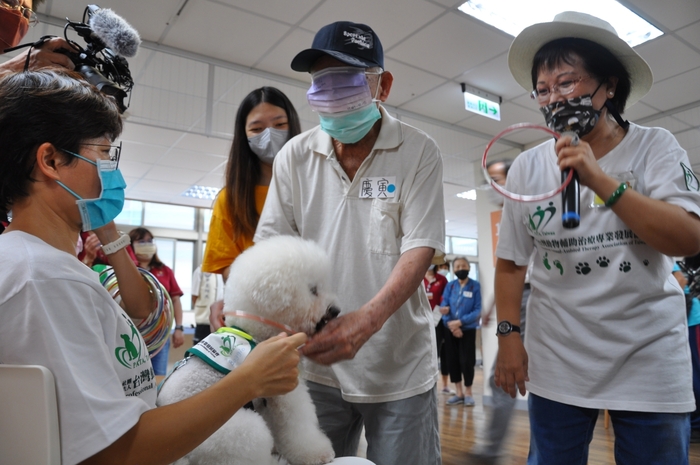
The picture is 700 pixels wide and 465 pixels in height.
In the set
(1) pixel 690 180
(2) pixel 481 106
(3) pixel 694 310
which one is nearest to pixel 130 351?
(1) pixel 690 180

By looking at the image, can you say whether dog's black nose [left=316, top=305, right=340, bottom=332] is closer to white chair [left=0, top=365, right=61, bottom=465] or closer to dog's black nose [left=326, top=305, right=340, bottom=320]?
dog's black nose [left=326, top=305, right=340, bottom=320]

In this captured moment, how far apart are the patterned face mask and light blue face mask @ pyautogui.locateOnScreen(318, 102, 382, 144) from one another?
0.49 metres

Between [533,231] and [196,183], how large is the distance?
757 centimetres

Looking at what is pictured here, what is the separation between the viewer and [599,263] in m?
1.23

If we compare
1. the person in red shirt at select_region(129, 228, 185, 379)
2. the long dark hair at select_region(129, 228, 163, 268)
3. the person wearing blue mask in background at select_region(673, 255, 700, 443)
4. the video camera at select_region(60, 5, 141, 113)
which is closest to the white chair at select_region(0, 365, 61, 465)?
the video camera at select_region(60, 5, 141, 113)

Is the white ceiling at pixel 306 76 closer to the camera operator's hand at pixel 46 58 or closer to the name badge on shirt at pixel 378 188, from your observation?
the camera operator's hand at pixel 46 58

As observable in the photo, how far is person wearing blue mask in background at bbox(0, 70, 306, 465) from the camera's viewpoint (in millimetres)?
665

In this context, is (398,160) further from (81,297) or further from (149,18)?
(149,18)

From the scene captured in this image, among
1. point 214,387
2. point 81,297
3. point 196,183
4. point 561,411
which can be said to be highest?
point 196,183

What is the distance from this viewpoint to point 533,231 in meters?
1.37

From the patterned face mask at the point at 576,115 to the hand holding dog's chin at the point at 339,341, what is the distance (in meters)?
0.74

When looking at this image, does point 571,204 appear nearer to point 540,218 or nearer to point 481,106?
point 540,218

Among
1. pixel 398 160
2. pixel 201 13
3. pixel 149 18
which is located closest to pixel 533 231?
pixel 398 160

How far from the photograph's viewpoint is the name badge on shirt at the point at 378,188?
131 cm
